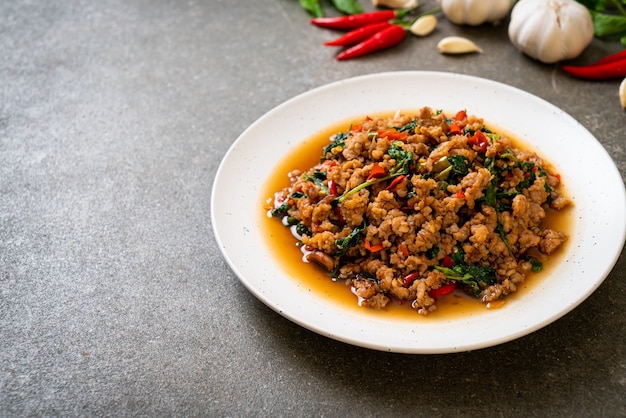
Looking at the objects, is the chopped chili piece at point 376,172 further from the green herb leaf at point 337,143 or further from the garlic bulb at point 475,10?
the garlic bulb at point 475,10

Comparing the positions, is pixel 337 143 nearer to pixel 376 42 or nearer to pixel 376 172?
pixel 376 172

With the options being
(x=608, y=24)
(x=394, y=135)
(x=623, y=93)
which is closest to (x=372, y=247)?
(x=394, y=135)

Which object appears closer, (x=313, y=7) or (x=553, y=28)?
(x=553, y=28)

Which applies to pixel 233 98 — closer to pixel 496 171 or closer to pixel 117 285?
pixel 117 285

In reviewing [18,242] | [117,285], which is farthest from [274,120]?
[18,242]

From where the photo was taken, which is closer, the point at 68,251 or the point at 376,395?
the point at 376,395

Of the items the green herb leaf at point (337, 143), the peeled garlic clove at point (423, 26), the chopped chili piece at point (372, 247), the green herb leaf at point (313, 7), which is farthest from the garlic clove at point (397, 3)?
the chopped chili piece at point (372, 247)
